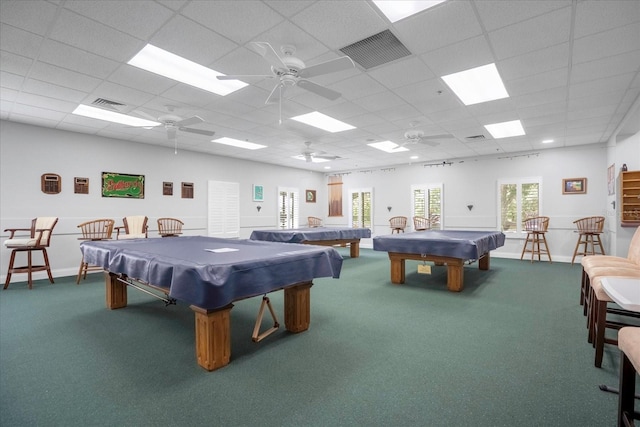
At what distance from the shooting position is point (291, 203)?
11.3m

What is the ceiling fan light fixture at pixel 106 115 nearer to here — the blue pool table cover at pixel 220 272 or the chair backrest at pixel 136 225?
the chair backrest at pixel 136 225

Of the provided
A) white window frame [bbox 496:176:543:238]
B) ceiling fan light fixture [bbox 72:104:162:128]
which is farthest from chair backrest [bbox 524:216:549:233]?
ceiling fan light fixture [bbox 72:104:162:128]

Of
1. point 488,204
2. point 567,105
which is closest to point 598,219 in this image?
point 488,204

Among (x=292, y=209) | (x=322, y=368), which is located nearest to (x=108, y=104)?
(x=322, y=368)

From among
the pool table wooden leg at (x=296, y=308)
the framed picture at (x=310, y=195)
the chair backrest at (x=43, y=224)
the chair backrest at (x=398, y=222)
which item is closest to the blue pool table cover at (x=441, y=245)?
the pool table wooden leg at (x=296, y=308)

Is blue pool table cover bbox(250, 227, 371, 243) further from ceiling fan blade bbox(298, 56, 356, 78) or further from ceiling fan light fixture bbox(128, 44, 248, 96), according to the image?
ceiling fan blade bbox(298, 56, 356, 78)

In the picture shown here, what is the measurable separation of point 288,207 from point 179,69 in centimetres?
764

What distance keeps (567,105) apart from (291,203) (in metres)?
8.30

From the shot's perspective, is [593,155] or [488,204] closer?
[593,155]

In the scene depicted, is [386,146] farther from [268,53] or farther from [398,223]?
[268,53]

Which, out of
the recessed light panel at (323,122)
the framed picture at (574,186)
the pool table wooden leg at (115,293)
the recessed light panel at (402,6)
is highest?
the recessed light panel at (402,6)

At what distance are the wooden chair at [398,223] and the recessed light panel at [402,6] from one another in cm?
807

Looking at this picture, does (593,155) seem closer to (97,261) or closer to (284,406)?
(284,406)

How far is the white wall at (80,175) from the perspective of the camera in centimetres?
573
